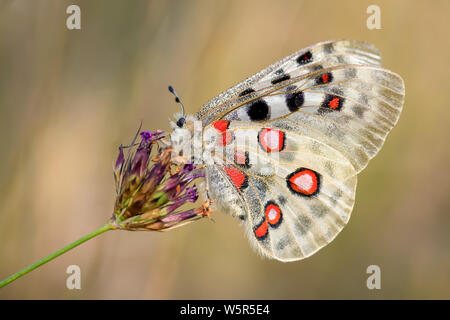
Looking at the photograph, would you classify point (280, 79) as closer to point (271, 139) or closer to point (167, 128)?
point (271, 139)

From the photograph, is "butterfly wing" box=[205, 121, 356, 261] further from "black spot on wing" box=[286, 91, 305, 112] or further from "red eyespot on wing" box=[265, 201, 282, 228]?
"black spot on wing" box=[286, 91, 305, 112]

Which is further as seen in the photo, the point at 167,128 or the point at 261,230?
the point at 167,128

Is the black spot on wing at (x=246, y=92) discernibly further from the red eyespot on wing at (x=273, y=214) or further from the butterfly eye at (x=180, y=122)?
the red eyespot on wing at (x=273, y=214)

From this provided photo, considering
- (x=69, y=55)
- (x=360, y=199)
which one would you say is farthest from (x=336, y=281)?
(x=69, y=55)

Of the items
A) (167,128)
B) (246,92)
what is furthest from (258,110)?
(167,128)

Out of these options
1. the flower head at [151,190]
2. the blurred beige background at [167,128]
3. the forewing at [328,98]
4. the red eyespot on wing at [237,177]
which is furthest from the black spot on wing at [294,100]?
the blurred beige background at [167,128]

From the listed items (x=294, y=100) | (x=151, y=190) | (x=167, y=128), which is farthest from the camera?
(x=167, y=128)

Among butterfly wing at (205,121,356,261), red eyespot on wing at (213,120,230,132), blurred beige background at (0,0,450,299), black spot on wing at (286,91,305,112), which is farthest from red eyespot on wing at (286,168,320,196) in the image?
blurred beige background at (0,0,450,299)
